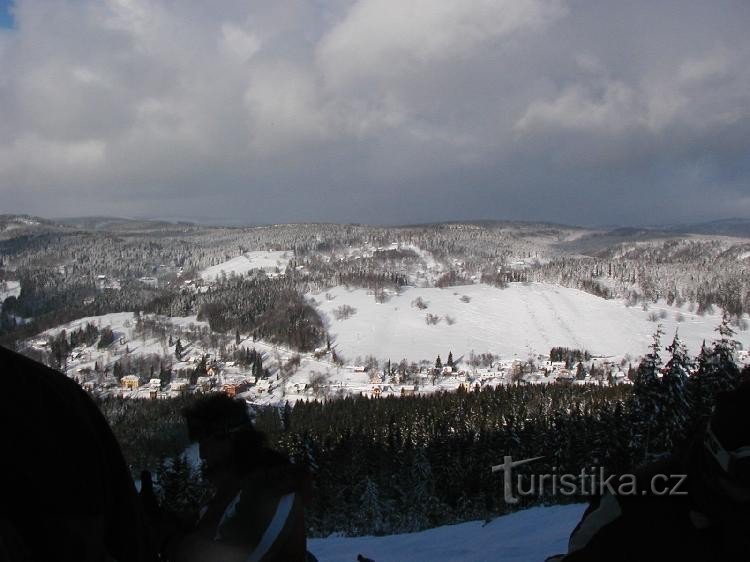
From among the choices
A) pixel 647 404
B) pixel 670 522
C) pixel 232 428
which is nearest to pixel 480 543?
pixel 647 404

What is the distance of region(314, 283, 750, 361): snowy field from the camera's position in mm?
78312

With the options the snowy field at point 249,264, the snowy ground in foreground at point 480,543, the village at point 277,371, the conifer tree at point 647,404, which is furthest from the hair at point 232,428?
the snowy field at point 249,264

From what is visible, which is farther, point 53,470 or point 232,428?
point 232,428

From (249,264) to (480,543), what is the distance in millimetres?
162561

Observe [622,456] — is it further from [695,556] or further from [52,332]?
[52,332]

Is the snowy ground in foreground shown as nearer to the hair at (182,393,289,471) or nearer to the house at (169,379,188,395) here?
the hair at (182,393,289,471)

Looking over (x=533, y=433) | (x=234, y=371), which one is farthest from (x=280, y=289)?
(x=533, y=433)

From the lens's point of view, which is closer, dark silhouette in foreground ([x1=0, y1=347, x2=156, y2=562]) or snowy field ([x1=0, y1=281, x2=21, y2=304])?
dark silhouette in foreground ([x1=0, y1=347, x2=156, y2=562])

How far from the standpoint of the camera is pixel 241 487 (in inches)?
73.9

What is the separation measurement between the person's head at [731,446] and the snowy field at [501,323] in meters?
74.9

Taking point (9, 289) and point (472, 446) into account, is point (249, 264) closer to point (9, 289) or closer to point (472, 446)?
point (9, 289)

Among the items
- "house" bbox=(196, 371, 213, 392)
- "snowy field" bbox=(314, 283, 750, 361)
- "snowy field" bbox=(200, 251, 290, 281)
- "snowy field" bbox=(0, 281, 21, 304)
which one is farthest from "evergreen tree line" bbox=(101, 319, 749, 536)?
"snowy field" bbox=(0, 281, 21, 304)

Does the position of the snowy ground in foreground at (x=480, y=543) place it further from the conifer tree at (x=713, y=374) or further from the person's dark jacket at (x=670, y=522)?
the person's dark jacket at (x=670, y=522)

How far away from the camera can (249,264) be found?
16612 cm
